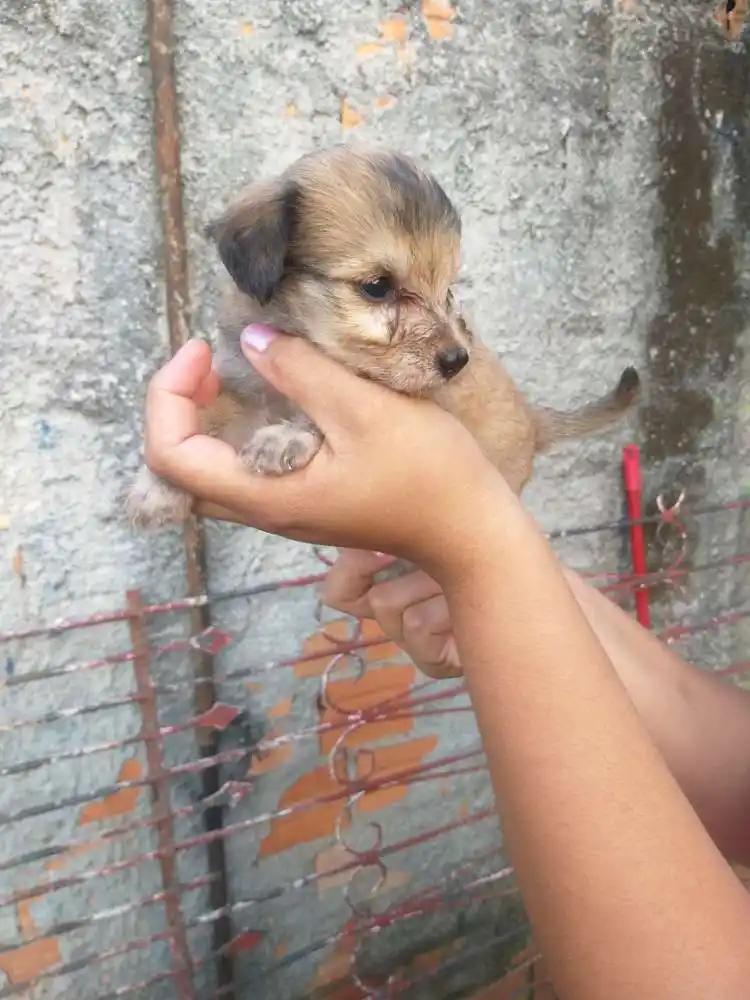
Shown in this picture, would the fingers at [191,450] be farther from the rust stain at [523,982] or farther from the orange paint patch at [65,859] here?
the rust stain at [523,982]

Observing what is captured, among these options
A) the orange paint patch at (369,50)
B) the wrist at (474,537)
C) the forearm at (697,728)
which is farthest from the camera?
the orange paint patch at (369,50)

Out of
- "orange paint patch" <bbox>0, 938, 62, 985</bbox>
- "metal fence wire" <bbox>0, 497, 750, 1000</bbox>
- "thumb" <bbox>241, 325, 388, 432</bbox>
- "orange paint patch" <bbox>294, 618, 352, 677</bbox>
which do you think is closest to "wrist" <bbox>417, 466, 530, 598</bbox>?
"thumb" <bbox>241, 325, 388, 432</bbox>

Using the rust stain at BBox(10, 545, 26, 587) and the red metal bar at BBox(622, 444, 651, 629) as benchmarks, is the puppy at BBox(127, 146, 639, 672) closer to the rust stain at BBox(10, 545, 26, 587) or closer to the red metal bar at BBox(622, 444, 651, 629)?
the rust stain at BBox(10, 545, 26, 587)

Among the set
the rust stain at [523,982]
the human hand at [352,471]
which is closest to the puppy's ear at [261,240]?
the human hand at [352,471]

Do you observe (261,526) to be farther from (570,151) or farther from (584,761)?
(570,151)

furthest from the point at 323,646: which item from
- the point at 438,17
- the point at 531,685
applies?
the point at 438,17

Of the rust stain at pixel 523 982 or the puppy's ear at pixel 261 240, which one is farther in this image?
the rust stain at pixel 523 982
